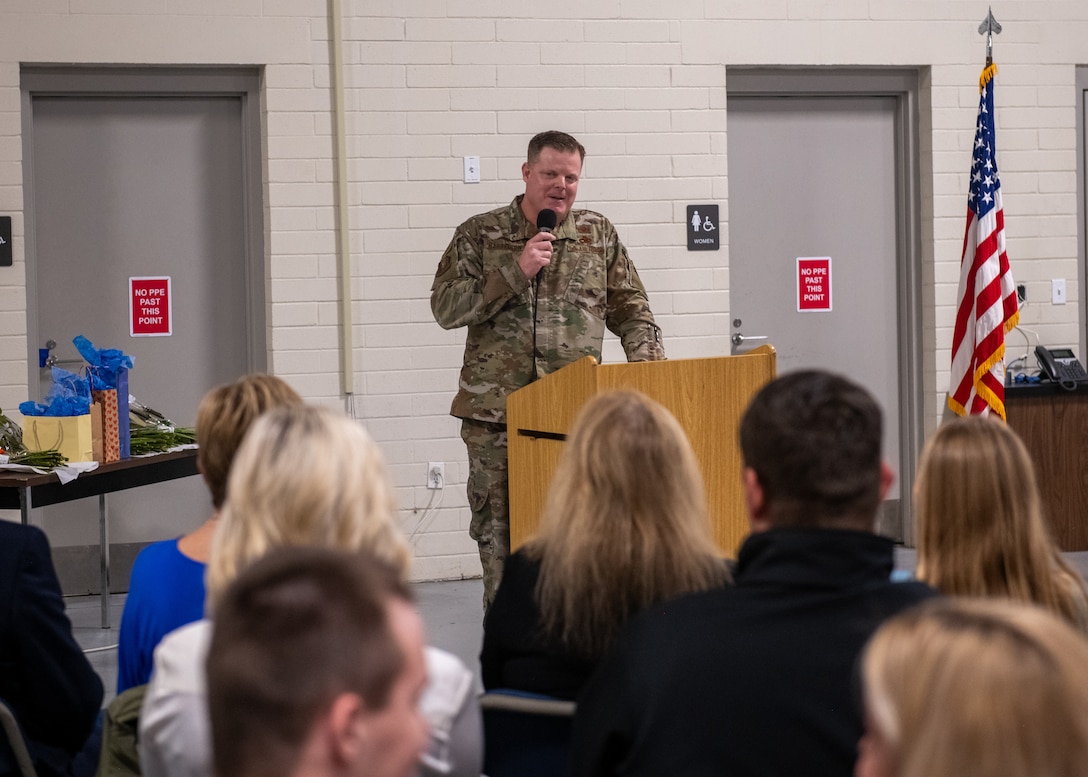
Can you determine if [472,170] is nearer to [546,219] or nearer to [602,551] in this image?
[546,219]

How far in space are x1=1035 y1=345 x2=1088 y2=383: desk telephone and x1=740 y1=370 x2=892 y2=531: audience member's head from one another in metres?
4.64

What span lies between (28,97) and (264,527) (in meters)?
4.39

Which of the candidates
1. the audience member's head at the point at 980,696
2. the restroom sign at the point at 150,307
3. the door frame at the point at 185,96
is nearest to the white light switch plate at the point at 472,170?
the door frame at the point at 185,96

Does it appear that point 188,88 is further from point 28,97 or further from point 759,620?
point 759,620

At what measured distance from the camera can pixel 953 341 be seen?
5.79 m

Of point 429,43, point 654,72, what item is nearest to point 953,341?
point 654,72

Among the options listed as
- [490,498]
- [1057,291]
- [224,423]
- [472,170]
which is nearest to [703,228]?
[472,170]

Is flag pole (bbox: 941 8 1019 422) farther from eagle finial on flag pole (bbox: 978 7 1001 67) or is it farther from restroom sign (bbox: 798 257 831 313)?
restroom sign (bbox: 798 257 831 313)

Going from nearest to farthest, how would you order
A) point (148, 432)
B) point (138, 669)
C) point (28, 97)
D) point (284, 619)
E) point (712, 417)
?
1. point (284, 619)
2. point (138, 669)
3. point (712, 417)
4. point (148, 432)
5. point (28, 97)

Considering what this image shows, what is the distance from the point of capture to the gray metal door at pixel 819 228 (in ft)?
19.8

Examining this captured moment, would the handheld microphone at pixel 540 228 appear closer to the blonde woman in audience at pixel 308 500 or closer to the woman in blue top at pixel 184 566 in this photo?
the woman in blue top at pixel 184 566

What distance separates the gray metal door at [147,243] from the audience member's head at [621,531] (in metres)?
3.94

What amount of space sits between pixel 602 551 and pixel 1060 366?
4.66 meters

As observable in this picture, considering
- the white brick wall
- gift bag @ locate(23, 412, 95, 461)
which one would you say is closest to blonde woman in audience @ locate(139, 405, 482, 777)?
gift bag @ locate(23, 412, 95, 461)
